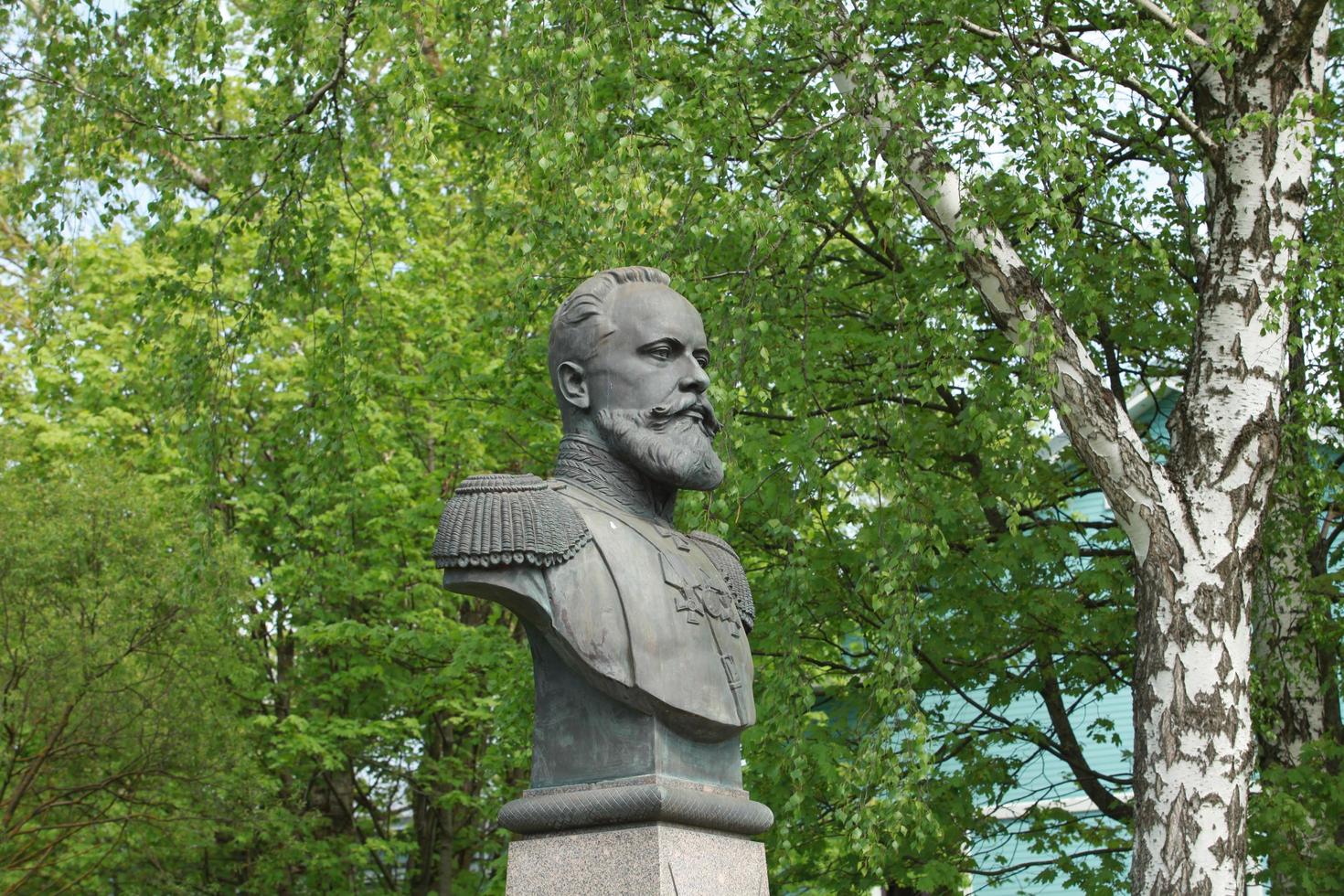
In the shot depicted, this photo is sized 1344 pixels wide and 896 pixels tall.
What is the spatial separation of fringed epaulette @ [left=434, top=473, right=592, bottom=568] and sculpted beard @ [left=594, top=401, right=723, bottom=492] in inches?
10.2

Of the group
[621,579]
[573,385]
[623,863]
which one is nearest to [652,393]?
[573,385]

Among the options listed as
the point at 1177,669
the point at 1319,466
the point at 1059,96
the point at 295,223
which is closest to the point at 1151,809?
the point at 1177,669

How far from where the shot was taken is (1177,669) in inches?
272

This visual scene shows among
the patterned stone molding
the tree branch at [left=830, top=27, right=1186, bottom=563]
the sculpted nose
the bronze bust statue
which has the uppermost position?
the tree branch at [left=830, top=27, right=1186, bottom=563]

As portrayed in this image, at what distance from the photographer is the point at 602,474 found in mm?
4766

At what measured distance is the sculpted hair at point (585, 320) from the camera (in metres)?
4.76

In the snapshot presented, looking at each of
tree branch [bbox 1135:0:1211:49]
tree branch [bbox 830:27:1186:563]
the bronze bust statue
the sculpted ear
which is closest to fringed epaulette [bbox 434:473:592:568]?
the bronze bust statue

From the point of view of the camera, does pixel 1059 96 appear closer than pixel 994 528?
Yes

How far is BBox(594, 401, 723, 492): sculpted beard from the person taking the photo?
4.67 m

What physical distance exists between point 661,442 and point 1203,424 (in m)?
3.53

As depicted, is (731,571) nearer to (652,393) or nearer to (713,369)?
(652,393)

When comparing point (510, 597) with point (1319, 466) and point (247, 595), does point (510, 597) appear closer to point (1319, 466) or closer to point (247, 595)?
point (1319, 466)

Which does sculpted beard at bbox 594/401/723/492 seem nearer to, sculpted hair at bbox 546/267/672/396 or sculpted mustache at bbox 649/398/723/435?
sculpted mustache at bbox 649/398/723/435

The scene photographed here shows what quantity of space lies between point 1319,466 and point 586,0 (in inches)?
228
